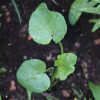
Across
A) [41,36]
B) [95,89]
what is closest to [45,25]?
[41,36]

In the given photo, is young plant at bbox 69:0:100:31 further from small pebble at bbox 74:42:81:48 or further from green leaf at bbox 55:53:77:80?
green leaf at bbox 55:53:77:80

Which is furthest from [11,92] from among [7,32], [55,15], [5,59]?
[55,15]

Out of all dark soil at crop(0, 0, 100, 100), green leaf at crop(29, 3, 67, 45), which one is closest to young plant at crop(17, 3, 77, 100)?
green leaf at crop(29, 3, 67, 45)

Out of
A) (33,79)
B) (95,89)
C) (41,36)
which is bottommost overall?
(95,89)

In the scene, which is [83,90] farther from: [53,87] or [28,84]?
[28,84]

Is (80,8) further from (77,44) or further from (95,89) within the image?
(95,89)

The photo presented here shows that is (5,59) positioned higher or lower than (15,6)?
lower

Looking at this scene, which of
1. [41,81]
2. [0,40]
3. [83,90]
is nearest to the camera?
[41,81]

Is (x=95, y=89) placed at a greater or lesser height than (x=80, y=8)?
lesser
